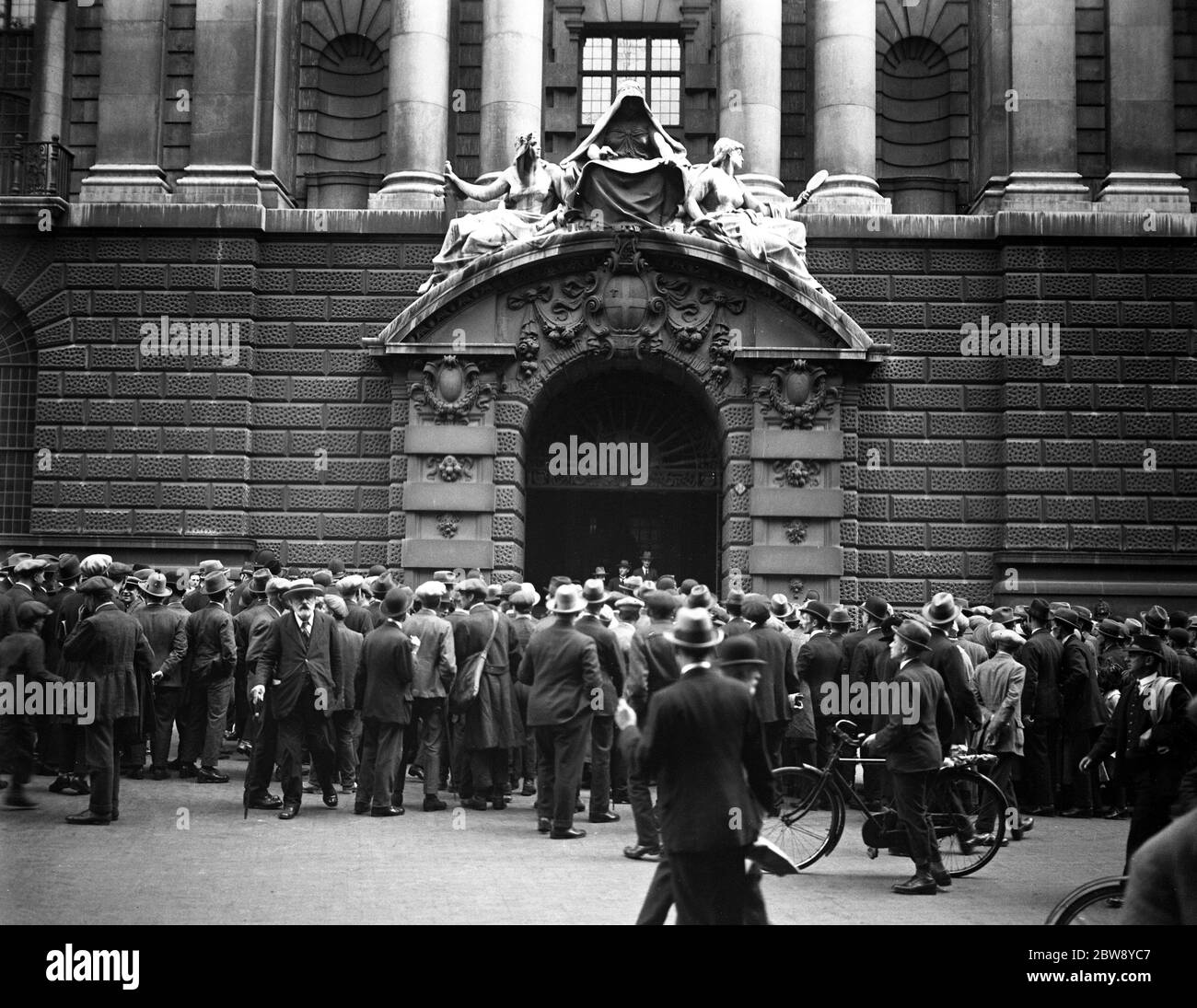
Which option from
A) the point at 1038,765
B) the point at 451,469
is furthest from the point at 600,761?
the point at 451,469

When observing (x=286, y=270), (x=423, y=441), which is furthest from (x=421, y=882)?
(x=286, y=270)

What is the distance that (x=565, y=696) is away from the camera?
1461 cm

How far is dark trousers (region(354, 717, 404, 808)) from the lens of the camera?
15.6 meters

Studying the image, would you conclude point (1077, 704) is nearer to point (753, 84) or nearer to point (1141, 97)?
point (1141, 97)

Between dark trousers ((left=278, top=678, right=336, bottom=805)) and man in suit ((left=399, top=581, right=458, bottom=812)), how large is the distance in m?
0.88

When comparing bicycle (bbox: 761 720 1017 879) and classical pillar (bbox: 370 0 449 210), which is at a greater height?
classical pillar (bbox: 370 0 449 210)

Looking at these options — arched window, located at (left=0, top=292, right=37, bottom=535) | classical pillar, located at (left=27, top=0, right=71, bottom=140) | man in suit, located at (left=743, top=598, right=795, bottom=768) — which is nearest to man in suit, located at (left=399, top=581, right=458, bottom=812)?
man in suit, located at (left=743, top=598, right=795, bottom=768)

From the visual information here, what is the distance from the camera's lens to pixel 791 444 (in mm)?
23500

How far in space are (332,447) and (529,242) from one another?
4.69m

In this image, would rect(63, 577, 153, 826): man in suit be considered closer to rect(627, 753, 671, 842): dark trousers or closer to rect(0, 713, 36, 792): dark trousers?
rect(0, 713, 36, 792): dark trousers

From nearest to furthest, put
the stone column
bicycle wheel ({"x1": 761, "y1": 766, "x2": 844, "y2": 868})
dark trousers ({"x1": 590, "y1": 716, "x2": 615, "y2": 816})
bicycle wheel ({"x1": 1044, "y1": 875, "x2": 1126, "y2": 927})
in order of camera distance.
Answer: bicycle wheel ({"x1": 1044, "y1": 875, "x2": 1126, "y2": 927})
bicycle wheel ({"x1": 761, "y1": 766, "x2": 844, "y2": 868})
dark trousers ({"x1": 590, "y1": 716, "x2": 615, "y2": 816})
the stone column

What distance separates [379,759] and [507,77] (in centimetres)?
1393

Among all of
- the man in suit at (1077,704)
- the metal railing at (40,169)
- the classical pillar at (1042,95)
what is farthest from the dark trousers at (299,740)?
the classical pillar at (1042,95)

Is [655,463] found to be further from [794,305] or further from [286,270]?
[286,270]
